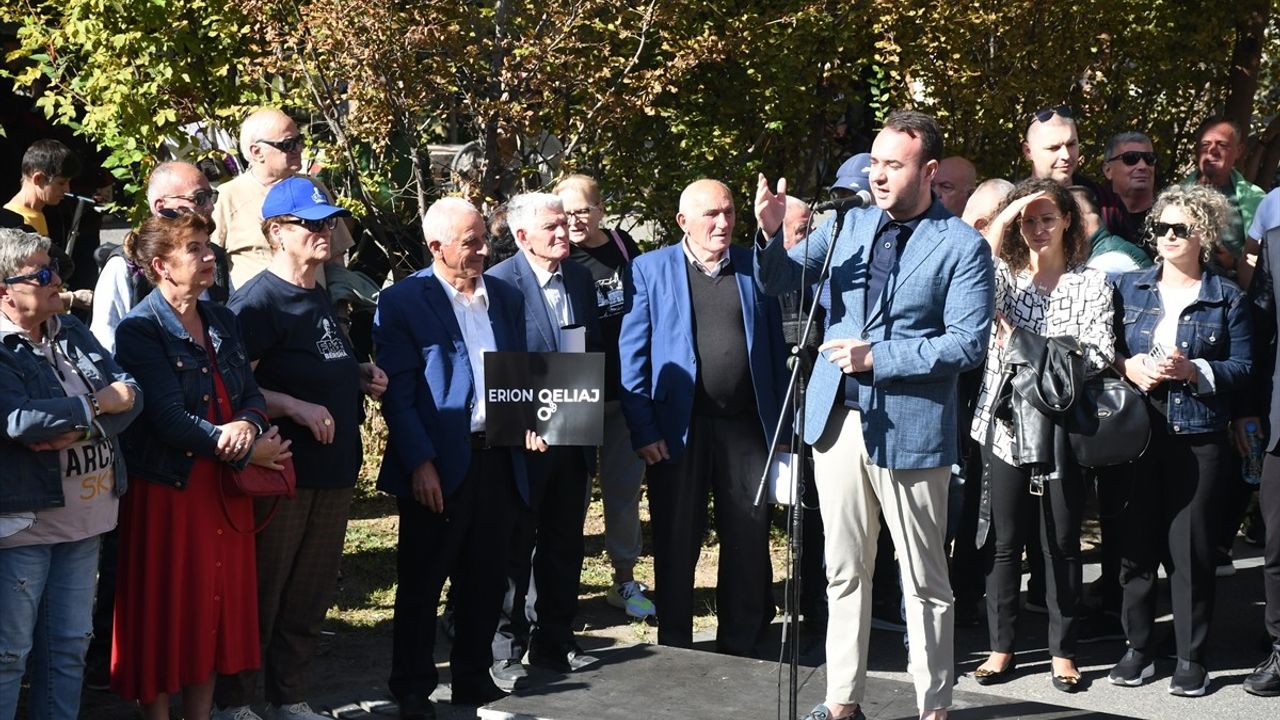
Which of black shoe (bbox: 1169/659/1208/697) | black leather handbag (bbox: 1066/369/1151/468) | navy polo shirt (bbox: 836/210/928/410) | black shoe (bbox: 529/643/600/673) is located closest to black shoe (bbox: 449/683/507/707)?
black shoe (bbox: 529/643/600/673)

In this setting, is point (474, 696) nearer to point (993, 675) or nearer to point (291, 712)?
point (291, 712)

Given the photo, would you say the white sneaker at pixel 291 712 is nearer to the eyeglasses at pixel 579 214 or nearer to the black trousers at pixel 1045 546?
the eyeglasses at pixel 579 214

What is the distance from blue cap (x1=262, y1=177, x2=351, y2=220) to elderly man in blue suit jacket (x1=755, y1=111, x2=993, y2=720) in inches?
68.2

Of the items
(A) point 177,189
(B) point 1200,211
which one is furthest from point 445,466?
(B) point 1200,211

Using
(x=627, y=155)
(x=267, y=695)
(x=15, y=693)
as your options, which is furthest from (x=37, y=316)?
(x=627, y=155)

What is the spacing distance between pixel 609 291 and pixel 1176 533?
285cm

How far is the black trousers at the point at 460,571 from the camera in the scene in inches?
242

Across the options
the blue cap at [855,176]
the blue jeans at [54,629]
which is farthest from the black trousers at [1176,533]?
the blue jeans at [54,629]

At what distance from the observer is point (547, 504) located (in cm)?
681

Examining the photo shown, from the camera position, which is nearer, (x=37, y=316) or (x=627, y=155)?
(x=37, y=316)

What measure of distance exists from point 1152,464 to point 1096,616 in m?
1.06

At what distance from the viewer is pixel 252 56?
9336 millimetres

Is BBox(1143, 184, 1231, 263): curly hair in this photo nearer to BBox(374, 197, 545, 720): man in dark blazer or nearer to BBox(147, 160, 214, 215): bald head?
BBox(374, 197, 545, 720): man in dark blazer

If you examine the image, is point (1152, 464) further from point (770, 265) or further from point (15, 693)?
point (15, 693)
